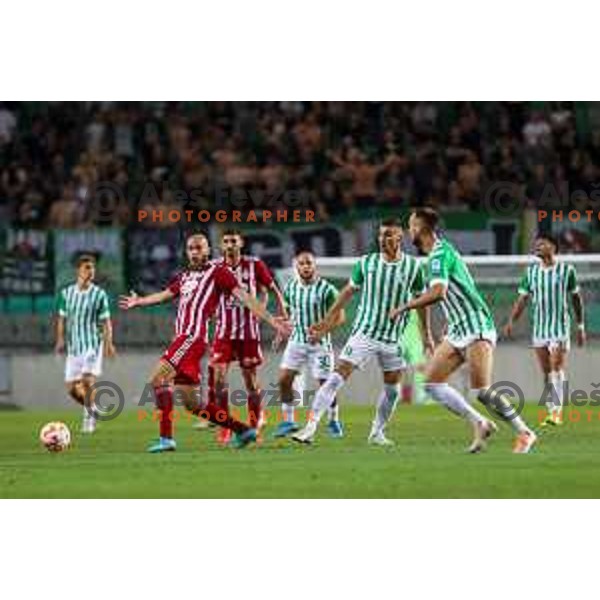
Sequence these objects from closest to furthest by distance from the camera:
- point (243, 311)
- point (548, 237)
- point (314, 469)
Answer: point (314, 469) → point (243, 311) → point (548, 237)

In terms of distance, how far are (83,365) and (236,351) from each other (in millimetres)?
3127

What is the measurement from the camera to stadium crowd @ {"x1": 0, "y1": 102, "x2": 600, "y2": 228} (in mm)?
21672

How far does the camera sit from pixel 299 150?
72.0 feet

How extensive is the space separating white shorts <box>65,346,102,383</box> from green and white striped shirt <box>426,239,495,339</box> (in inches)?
239

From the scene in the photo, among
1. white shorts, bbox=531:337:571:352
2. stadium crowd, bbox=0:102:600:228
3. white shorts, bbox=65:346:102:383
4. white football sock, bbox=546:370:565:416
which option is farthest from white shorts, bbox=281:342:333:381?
stadium crowd, bbox=0:102:600:228

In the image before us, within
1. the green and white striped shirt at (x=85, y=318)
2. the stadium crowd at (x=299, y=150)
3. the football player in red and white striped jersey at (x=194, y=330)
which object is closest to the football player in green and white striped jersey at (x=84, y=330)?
the green and white striped shirt at (x=85, y=318)

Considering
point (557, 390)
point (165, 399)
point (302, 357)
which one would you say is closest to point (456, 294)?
point (165, 399)

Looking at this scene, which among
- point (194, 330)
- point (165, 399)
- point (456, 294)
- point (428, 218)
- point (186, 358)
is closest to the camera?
point (428, 218)

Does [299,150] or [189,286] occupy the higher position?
[299,150]

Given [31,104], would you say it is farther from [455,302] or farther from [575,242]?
[455,302]

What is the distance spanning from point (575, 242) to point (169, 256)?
4.20m

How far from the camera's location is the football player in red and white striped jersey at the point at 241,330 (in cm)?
1650

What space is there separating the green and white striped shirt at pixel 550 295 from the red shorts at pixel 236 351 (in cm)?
297

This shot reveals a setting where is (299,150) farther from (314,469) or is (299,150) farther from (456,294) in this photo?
(314,469)
